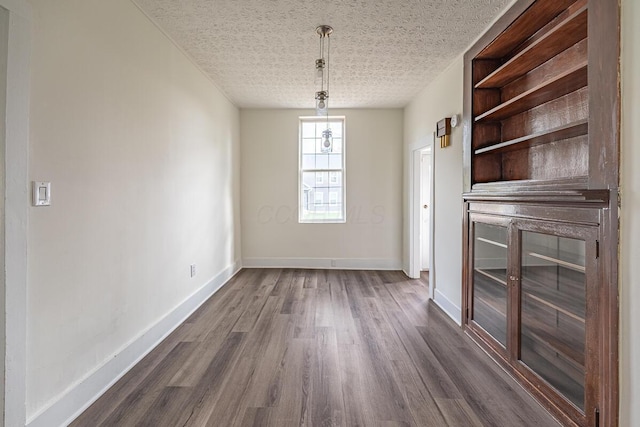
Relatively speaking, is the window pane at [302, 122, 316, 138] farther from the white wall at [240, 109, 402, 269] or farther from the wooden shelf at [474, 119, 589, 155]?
the wooden shelf at [474, 119, 589, 155]

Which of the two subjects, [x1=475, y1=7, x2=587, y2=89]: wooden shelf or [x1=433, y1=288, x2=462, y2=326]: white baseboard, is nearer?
[x1=475, y1=7, x2=587, y2=89]: wooden shelf

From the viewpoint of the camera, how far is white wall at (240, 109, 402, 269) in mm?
5398

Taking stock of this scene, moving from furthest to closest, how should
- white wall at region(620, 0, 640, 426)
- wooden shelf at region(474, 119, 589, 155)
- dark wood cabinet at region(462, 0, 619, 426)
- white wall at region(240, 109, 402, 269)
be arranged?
white wall at region(240, 109, 402, 269), wooden shelf at region(474, 119, 589, 155), dark wood cabinet at region(462, 0, 619, 426), white wall at region(620, 0, 640, 426)

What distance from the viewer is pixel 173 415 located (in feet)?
6.01

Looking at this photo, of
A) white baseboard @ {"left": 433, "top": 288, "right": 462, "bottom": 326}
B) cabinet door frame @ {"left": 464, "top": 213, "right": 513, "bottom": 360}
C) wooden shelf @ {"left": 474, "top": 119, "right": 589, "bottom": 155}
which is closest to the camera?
wooden shelf @ {"left": 474, "top": 119, "right": 589, "bottom": 155}

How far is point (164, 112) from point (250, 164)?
2642 mm

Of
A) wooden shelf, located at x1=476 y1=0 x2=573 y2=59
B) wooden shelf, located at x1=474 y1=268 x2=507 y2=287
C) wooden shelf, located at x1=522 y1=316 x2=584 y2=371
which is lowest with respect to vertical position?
wooden shelf, located at x1=522 y1=316 x2=584 y2=371

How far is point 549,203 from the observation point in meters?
1.87

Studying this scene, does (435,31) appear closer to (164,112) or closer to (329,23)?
(329,23)

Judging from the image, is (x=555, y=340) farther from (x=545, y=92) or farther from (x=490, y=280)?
(x=545, y=92)

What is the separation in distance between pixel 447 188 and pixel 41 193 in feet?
10.6

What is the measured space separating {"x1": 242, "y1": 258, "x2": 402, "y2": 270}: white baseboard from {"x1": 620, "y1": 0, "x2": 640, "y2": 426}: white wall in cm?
397

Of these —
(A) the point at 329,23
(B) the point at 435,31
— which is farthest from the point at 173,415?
(B) the point at 435,31

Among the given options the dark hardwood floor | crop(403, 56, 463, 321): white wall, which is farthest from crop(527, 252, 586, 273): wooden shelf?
crop(403, 56, 463, 321): white wall
